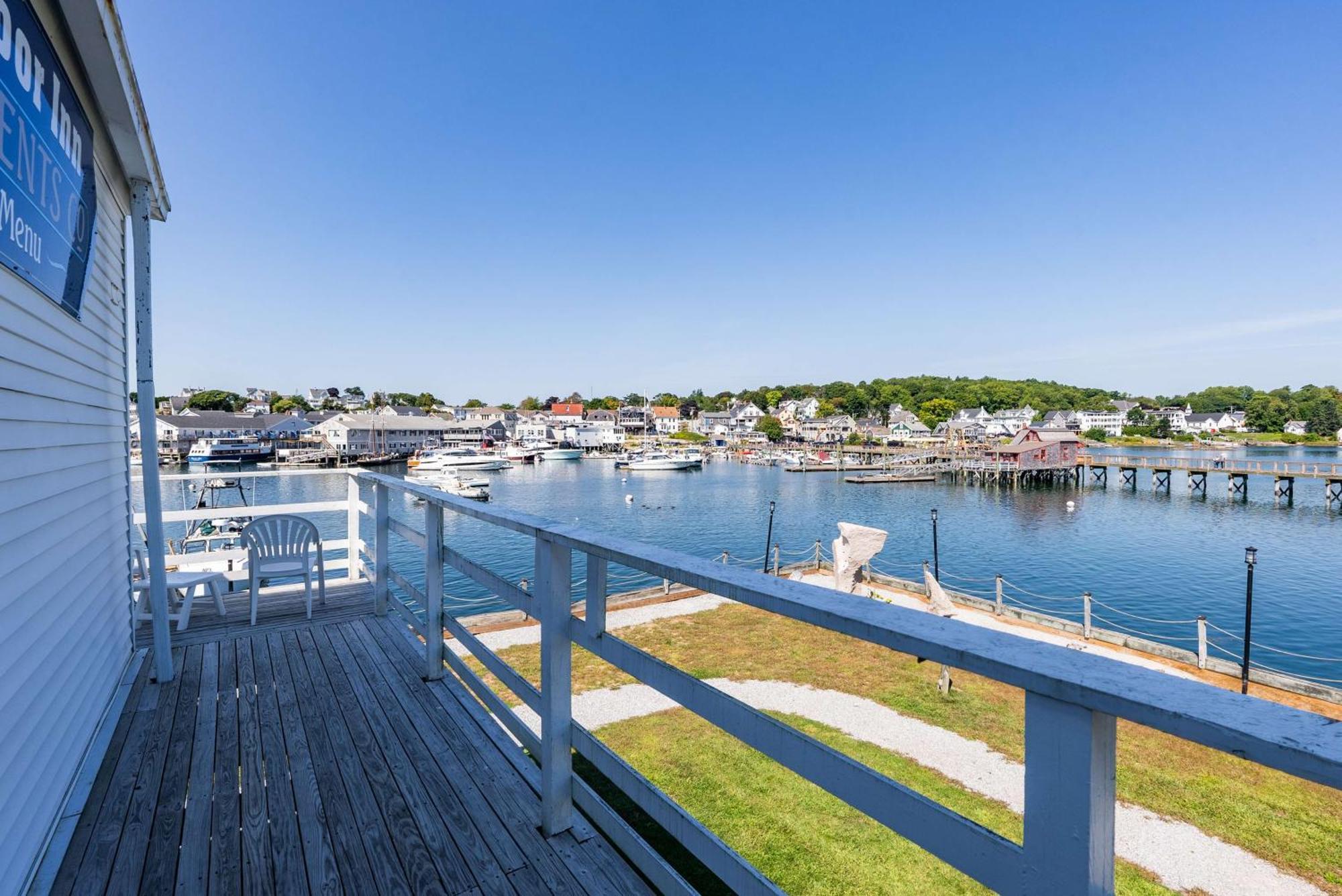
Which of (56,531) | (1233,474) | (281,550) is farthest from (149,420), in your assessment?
(1233,474)

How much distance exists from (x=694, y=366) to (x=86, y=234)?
467 feet

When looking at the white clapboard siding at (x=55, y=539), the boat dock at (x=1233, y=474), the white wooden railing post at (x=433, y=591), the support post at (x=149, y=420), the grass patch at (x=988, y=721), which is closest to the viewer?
the white clapboard siding at (x=55, y=539)

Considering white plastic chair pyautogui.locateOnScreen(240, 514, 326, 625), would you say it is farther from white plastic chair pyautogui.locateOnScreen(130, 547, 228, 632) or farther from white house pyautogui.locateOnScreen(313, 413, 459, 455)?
white house pyautogui.locateOnScreen(313, 413, 459, 455)

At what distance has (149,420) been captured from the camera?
153 inches

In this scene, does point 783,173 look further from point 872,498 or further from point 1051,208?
point 872,498

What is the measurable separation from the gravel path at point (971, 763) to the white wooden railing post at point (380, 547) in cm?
241

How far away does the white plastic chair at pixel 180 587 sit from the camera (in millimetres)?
4605


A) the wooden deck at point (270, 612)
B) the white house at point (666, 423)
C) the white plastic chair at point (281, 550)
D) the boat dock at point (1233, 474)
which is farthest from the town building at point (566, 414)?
the white plastic chair at point (281, 550)

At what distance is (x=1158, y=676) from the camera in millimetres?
773

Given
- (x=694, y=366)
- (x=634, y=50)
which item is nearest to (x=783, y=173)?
(x=634, y=50)

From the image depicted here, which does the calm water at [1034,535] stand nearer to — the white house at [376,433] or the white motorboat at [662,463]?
the white motorboat at [662,463]

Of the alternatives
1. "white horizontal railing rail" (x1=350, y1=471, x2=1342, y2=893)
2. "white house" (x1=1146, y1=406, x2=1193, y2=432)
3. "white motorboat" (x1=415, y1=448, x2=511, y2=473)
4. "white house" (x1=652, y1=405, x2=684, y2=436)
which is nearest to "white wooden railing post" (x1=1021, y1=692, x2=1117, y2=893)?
"white horizontal railing rail" (x1=350, y1=471, x2=1342, y2=893)

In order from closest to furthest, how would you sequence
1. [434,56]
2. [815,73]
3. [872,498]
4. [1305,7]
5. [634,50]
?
[434,56] → [1305,7] → [634,50] → [815,73] → [872,498]

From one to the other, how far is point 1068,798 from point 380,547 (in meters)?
4.84
